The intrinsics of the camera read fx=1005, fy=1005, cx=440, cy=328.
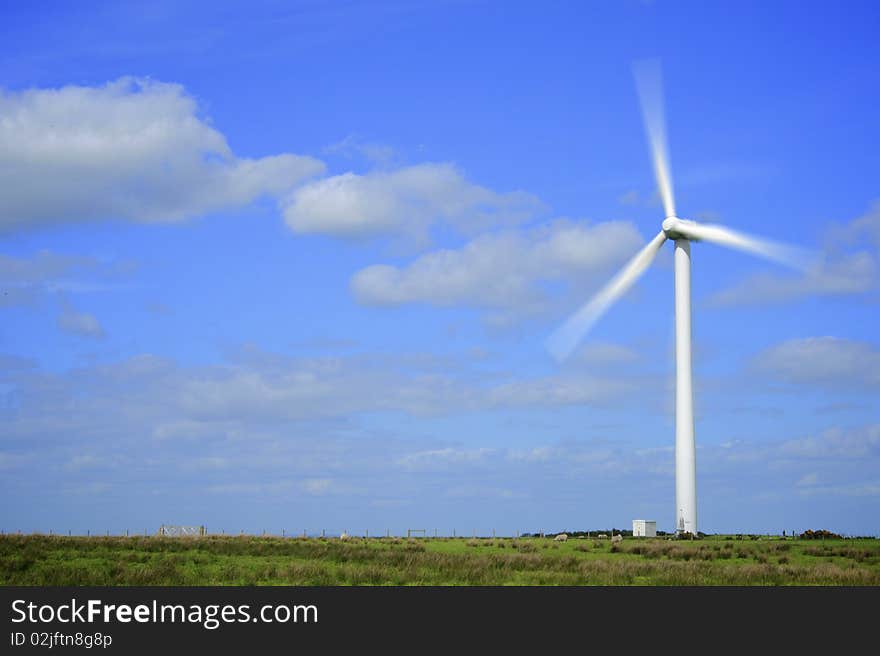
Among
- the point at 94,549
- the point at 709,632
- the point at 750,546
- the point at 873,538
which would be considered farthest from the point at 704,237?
the point at 709,632

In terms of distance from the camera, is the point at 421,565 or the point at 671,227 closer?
the point at 421,565

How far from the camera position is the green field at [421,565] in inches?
1714

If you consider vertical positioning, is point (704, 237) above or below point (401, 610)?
above

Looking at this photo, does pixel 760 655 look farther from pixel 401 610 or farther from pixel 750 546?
pixel 750 546

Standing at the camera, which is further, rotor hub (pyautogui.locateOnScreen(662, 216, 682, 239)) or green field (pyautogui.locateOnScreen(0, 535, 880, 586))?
rotor hub (pyautogui.locateOnScreen(662, 216, 682, 239))

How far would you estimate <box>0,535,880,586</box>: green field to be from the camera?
43.5 metres

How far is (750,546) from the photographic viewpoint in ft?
A: 226

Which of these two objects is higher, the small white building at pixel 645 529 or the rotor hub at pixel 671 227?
the rotor hub at pixel 671 227

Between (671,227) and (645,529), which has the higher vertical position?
(671,227)

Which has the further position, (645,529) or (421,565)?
(645,529)

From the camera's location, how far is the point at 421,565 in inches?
1951

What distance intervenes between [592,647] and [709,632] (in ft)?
13.8

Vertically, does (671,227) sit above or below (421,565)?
above

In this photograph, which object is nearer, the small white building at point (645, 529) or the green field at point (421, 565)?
the green field at point (421, 565)
